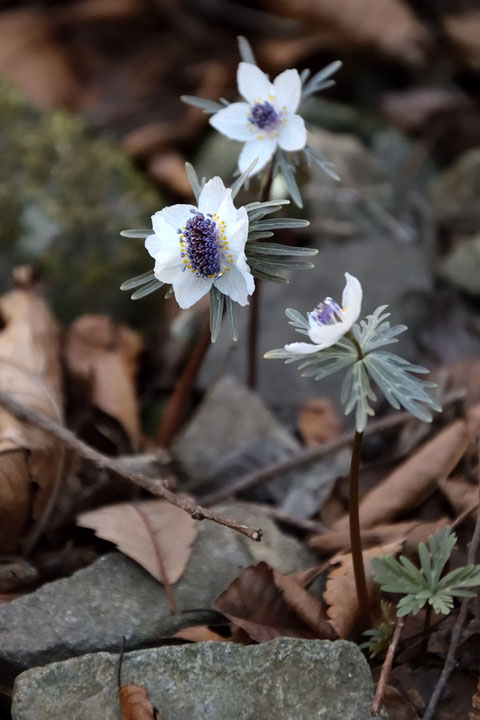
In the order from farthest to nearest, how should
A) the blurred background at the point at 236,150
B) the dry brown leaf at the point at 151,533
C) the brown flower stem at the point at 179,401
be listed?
the blurred background at the point at 236,150
the brown flower stem at the point at 179,401
the dry brown leaf at the point at 151,533

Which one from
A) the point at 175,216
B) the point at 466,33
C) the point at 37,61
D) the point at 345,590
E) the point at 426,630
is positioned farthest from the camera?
the point at 466,33

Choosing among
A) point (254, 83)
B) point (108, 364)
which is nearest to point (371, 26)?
point (108, 364)

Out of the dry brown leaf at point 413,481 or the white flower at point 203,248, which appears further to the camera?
the dry brown leaf at point 413,481

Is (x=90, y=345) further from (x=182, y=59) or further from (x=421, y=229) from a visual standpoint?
(x=182, y=59)

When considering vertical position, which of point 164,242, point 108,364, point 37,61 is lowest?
point 108,364

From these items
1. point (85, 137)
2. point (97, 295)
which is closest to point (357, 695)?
point (97, 295)

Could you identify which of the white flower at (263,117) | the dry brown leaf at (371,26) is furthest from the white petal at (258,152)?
the dry brown leaf at (371,26)

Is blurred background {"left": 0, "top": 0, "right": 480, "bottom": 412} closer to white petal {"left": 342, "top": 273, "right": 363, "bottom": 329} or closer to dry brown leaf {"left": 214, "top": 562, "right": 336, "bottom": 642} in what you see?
dry brown leaf {"left": 214, "top": 562, "right": 336, "bottom": 642}

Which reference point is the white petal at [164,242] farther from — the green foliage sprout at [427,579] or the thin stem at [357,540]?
the green foliage sprout at [427,579]

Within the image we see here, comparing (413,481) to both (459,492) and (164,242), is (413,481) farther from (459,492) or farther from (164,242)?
(164,242)
